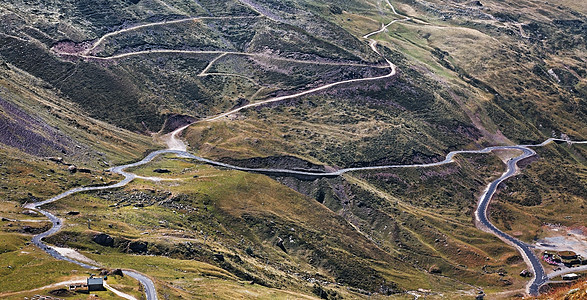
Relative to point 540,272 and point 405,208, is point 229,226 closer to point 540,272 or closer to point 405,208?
point 405,208

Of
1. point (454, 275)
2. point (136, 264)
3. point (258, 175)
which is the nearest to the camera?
point (136, 264)

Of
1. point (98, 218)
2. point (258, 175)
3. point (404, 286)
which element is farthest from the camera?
point (258, 175)

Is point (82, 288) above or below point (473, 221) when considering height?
above

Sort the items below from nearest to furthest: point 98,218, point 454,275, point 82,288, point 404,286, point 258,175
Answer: point 82,288 < point 98,218 < point 404,286 < point 454,275 < point 258,175

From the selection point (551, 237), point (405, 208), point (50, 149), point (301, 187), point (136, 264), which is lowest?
point (551, 237)

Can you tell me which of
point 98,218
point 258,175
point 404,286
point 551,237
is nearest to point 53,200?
point 98,218

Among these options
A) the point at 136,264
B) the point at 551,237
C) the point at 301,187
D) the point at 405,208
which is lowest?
the point at 551,237

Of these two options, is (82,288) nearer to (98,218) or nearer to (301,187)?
(98,218)

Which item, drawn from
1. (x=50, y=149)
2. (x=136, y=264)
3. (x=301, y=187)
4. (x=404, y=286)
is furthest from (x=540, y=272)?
(x=50, y=149)

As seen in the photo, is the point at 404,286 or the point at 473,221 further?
the point at 473,221
